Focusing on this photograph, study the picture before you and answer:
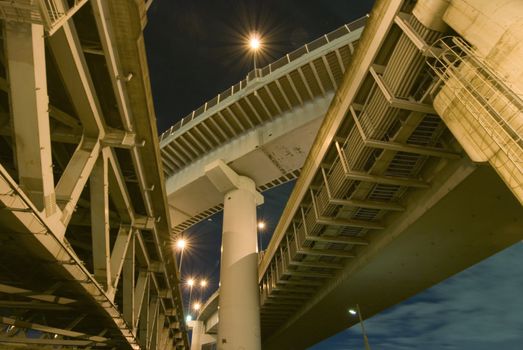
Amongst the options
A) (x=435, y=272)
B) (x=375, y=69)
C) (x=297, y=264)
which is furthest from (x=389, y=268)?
(x=375, y=69)

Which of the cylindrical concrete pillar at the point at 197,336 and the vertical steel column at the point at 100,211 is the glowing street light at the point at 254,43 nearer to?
the vertical steel column at the point at 100,211

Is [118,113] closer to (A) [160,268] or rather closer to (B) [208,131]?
(A) [160,268]

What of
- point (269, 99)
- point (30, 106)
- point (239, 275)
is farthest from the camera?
point (269, 99)

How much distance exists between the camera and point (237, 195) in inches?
650

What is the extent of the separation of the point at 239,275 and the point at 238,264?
→ 1.73 feet

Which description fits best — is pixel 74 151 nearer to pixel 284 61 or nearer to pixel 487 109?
pixel 487 109

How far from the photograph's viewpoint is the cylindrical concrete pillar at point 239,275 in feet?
40.4

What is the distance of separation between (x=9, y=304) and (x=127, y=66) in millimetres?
5670

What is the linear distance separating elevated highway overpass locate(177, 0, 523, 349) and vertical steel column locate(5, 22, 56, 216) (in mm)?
5458

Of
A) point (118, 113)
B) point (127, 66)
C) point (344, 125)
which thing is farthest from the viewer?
point (344, 125)

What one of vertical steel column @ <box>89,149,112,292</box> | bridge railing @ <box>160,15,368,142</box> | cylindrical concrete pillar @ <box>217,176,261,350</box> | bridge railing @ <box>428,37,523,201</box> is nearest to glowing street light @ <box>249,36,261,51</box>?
bridge railing @ <box>160,15,368,142</box>

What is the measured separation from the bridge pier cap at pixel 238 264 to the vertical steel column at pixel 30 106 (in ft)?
34.2

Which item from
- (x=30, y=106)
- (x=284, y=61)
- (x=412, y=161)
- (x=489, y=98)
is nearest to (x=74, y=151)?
(x=30, y=106)

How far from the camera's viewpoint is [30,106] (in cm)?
354
